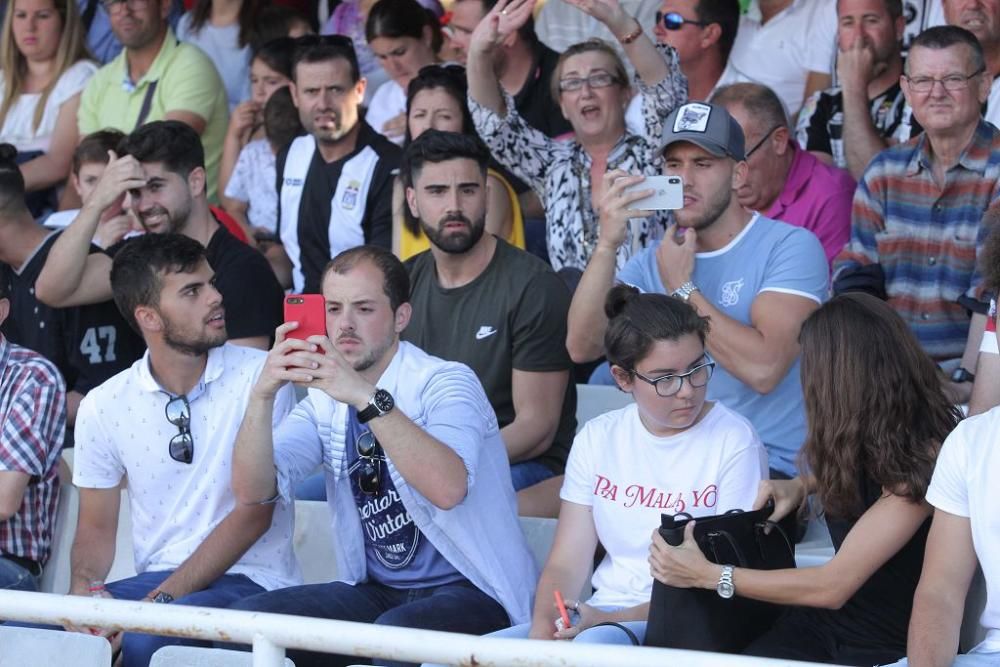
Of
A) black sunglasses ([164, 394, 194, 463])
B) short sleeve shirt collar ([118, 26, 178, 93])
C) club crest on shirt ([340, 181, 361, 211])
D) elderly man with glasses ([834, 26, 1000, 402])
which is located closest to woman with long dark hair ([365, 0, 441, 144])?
club crest on shirt ([340, 181, 361, 211])

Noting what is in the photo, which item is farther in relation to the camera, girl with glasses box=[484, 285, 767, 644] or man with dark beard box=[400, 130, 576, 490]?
man with dark beard box=[400, 130, 576, 490]

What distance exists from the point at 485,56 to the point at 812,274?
173cm

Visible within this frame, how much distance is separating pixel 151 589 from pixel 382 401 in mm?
→ 1022

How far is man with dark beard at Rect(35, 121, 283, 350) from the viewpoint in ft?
16.9

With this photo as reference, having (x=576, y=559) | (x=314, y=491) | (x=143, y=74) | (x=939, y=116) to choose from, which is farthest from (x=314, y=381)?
(x=143, y=74)

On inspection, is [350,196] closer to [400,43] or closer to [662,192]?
[400,43]

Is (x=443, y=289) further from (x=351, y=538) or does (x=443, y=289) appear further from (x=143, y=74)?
(x=143, y=74)

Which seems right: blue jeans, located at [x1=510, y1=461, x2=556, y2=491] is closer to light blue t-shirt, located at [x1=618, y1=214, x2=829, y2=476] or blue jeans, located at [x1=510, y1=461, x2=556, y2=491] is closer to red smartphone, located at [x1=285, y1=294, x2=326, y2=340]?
light blue t-shirt, located at [x1=618, y1=214, x2=829, y2=476]

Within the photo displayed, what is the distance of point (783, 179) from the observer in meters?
5.21

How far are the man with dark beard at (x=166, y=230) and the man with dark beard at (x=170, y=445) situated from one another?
2.81 feet

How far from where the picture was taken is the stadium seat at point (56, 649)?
3.29 m

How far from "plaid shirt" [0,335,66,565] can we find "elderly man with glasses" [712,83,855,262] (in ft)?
7.69

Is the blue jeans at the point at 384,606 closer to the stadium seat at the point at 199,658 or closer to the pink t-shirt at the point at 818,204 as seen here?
the stadium seat at the point at 199,658

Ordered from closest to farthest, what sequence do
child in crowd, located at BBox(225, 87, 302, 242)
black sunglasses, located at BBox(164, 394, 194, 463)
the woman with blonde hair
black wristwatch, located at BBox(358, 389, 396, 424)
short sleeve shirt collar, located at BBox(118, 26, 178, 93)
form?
black wristwatch, located at BBox(358, 389, 396, 424) < black sunglasses, located at BBox(164, 394, 194, 463) < child in crowd, located at BBox(225, 87, 302, 242) < short sleeve shirt collar, located at BBox(118, 26, 178, 93) < the woman with blonde hair
